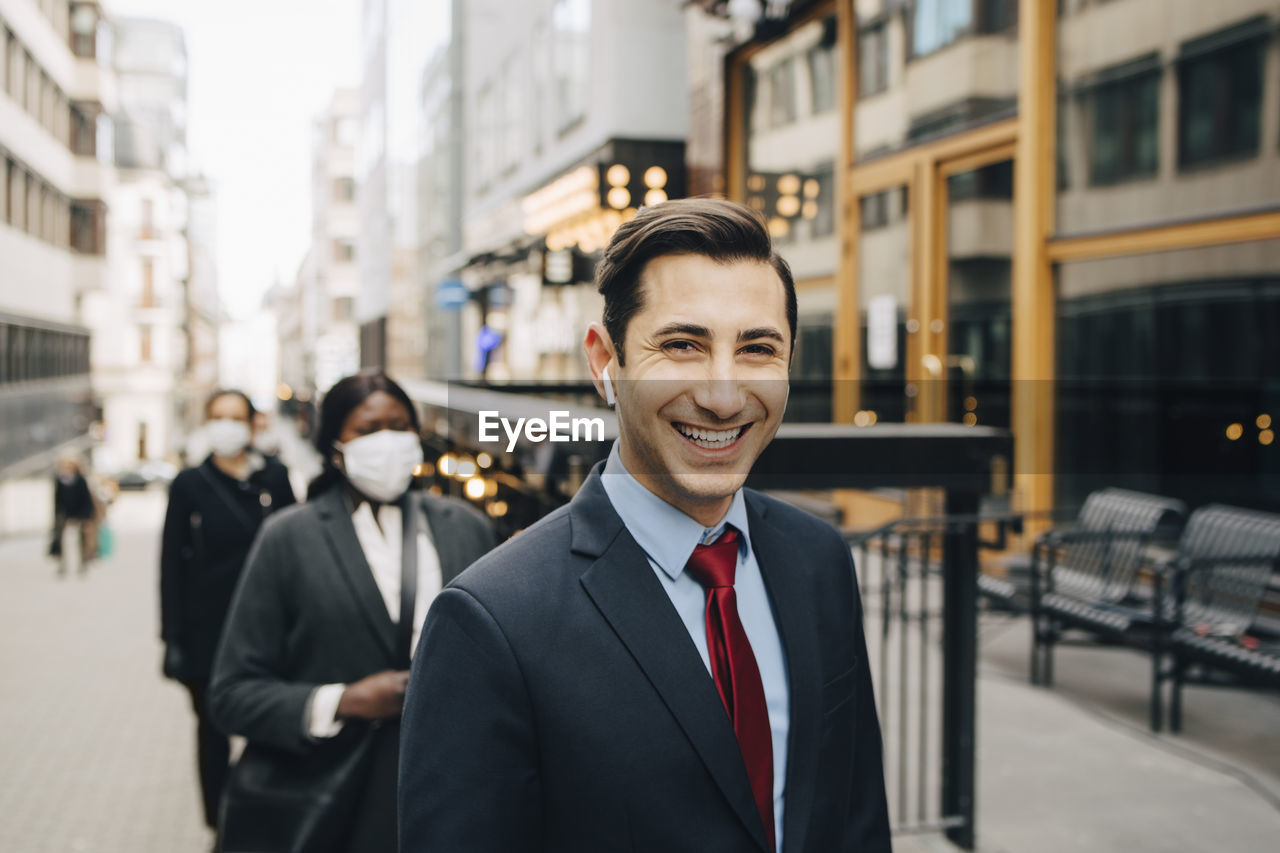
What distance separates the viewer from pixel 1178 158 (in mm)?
8766

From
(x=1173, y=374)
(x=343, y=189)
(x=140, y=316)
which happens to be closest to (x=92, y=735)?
(x=1173, y=374)

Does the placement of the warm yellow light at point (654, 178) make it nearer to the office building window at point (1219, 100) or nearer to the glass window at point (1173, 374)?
the glass window at point (1173, 374)

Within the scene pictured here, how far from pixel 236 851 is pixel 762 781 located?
1.88 meters

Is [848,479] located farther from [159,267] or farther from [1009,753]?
[159,267]

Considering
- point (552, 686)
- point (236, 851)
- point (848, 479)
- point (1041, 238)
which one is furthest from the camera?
point (1041, 238)

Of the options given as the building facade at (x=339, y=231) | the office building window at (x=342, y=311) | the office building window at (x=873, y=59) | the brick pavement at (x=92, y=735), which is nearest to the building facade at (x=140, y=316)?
the building facade at (x=339, y=231)

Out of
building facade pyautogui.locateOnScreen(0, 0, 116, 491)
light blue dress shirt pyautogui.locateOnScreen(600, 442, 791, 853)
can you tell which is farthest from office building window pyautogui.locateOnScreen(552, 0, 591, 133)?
light blue dress shirt pyautogui.locateOnScreen(600, 442, 791, 853)

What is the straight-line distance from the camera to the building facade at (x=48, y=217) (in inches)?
1216

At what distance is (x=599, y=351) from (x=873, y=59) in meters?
11.9

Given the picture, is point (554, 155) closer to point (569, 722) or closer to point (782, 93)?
point (782, 93)

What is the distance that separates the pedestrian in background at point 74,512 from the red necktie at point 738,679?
1812 cm

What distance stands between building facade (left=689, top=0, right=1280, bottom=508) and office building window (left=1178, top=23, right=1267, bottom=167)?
0.02m

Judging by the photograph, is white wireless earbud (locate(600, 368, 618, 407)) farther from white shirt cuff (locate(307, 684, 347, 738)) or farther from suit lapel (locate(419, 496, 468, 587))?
white shirt cuff (locate(307, 684, 347, 738))

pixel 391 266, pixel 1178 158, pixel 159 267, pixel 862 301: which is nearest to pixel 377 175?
pixel 391 266
